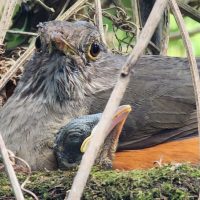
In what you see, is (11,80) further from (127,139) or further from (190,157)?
(190,157)

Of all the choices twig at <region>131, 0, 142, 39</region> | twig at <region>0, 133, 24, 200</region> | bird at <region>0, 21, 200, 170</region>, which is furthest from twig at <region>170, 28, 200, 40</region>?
twig at <region>0, 133, 24, 200</region>

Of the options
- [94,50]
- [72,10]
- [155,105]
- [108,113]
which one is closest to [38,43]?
[94,50]

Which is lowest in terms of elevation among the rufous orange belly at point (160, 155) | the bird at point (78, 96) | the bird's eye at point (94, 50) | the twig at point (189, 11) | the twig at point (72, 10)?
the rufous orange belly at point (160, 155)

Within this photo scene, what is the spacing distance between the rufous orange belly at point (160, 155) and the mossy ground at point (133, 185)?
837mm

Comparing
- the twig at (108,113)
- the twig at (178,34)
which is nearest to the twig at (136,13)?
the twig at (178,34)

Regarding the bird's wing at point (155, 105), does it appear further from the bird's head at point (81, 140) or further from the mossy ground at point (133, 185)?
the mossy ground at point (133, 185)

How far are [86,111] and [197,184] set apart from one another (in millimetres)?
1684

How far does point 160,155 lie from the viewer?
5.50 m

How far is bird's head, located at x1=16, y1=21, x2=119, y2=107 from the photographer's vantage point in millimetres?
5852

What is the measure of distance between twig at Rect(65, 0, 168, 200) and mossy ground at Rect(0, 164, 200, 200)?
0.73 metres

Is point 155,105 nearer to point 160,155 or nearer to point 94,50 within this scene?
point 160,155

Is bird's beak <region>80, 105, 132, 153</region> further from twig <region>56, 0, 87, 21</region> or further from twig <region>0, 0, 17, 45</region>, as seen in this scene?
twig <region>56, 0, 87, 21</region>

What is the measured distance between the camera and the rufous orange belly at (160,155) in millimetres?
5438

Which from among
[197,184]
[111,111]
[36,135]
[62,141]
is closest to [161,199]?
[197,184]
